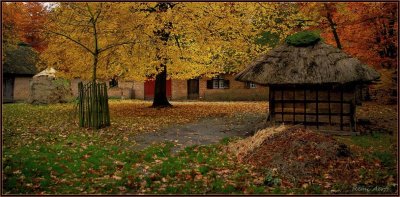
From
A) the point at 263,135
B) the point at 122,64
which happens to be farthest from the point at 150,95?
the point at 263,135

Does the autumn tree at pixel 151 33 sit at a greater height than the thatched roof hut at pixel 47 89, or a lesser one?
greater

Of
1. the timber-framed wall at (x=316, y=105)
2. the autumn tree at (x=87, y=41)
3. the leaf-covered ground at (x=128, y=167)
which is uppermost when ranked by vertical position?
the autumn tree at (x=87, y=41)

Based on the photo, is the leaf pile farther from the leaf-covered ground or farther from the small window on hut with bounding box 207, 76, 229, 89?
the small window on hut with bounding box 207, 76, 229, 89

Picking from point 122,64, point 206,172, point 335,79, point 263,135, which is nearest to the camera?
point 206,172

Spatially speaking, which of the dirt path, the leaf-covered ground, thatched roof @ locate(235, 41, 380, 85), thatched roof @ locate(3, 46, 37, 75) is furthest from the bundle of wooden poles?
thatched roof @ locate(3, 46, 37, 75)

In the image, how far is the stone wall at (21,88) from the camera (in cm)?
3250

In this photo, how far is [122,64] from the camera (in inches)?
783

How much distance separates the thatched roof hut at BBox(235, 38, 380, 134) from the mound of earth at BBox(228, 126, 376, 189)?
147 inches

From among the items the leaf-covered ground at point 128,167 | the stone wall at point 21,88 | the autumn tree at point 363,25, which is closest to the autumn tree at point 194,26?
the autumn tree at point 363,25

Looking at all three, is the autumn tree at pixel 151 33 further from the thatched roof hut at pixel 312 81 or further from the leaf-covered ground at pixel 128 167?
the leaf-covered ground at pixel 128 167

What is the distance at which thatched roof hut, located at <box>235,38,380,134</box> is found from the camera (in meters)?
12.6

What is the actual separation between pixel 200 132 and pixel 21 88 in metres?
25.9

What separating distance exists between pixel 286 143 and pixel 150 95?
3223cm

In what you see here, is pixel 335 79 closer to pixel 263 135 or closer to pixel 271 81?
pixel 271 81
